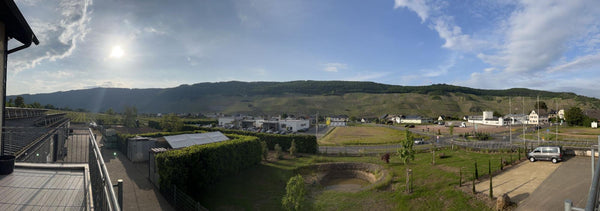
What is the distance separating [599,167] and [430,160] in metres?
27.1

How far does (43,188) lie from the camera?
21.5 ft

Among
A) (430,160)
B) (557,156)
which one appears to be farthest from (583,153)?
(430,160)

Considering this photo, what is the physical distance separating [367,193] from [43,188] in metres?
18.1

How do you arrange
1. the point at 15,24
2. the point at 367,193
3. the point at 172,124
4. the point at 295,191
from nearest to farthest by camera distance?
the point at 15,24, the point at 295,191, the point at 367,193, the point at 172,124

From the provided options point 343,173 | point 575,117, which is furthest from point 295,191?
point 575,117

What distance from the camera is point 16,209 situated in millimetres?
5289

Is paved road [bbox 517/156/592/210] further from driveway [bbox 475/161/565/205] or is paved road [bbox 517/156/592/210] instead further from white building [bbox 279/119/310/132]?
white building [bbox 279/119/310/132]

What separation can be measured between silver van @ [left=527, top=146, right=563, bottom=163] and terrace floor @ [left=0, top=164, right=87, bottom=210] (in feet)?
103

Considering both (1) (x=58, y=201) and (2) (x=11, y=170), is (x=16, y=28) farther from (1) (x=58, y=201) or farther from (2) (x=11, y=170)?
(1) (x=58, y=201)

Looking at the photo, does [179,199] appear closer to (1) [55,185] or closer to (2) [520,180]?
(1) [55,185]

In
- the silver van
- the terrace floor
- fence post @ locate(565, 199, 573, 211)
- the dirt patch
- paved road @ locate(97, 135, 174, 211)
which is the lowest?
the dirt patch

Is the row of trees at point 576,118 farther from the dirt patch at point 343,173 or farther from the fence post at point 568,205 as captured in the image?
the fence post at point 568,205

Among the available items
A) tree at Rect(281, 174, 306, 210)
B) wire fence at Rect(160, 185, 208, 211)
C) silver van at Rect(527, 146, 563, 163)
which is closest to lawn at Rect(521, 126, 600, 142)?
silver van at Rect(527, 146, 563, 163)

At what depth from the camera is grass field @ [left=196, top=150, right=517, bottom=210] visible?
680 inches
